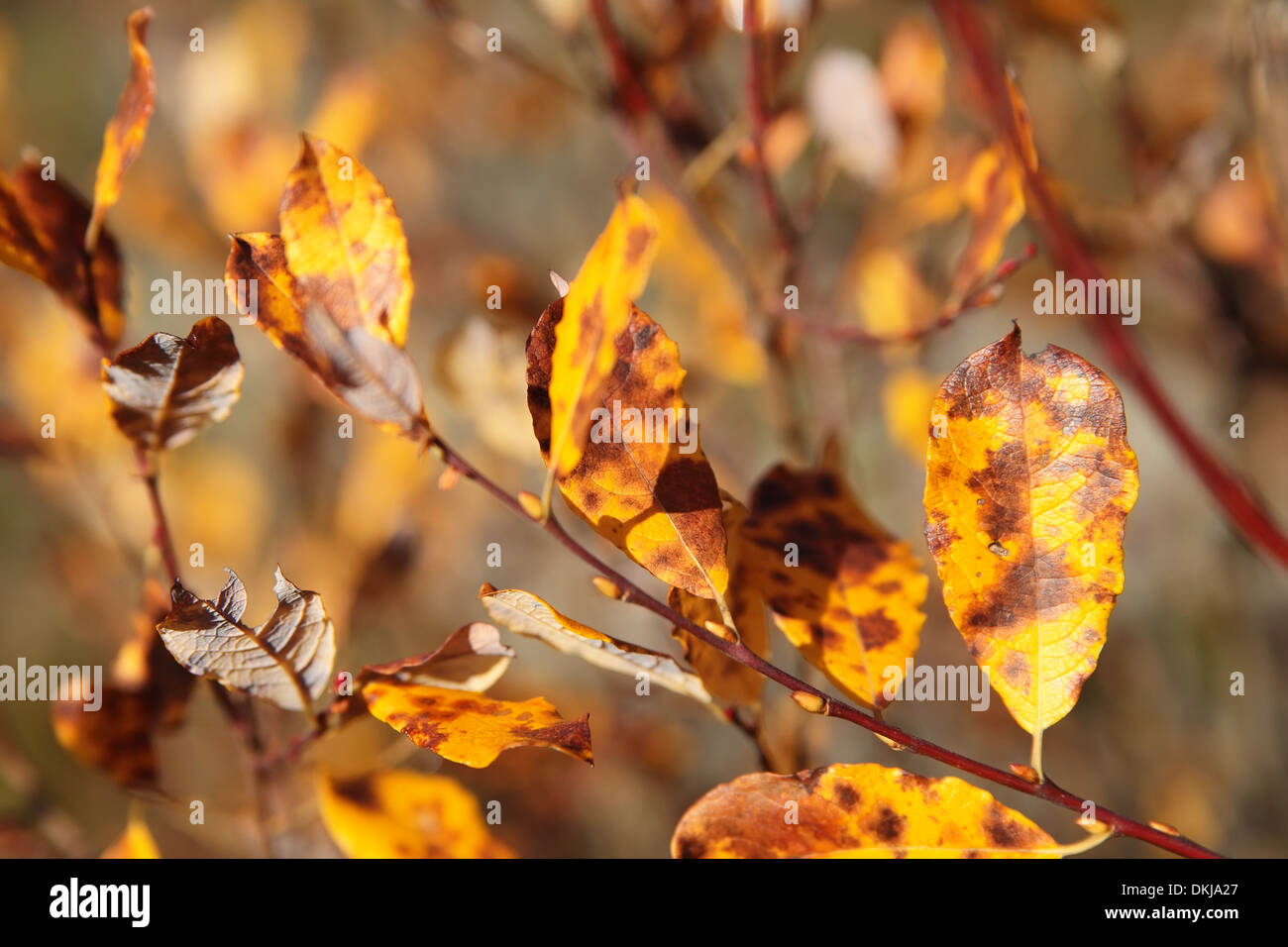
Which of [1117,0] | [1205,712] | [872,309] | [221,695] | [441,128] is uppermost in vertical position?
[1117,0]

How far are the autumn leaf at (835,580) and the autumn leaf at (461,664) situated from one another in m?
0.12

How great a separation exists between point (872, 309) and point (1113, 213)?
0.81 feet

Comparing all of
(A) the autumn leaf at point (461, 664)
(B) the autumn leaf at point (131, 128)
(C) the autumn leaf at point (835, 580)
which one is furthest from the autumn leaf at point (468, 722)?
(B) the autumn leaf at point (131, 128)

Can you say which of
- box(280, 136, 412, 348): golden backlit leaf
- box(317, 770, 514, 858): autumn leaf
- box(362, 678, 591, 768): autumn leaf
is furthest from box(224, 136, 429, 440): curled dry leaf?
box(317, 770, 514, 858): autumn leaf

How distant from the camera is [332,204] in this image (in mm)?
315

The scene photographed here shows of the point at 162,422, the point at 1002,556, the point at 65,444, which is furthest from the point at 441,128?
the point at 1002,556

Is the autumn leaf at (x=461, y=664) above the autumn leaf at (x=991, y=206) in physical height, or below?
below

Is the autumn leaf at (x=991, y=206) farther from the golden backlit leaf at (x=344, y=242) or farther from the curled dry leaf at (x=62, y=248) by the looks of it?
the curled dry leaf at (x=62, y=248)

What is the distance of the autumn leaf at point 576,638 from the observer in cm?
29

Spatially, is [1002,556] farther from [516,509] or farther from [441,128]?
[441,128]

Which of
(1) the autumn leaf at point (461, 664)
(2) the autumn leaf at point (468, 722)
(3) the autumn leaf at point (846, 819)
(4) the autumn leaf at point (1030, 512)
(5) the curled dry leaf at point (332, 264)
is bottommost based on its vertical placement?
(3) the autumn leaf at point (846, 819)

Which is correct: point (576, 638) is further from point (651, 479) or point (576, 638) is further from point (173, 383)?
point (173, 383)

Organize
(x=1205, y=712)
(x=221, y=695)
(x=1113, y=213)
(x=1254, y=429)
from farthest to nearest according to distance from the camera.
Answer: (x=1205, y=712)
(x=1254, y=429)
(x=1113, y=213)
(x=221, y=695)

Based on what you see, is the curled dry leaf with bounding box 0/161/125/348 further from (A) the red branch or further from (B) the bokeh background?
(A) the red branch
